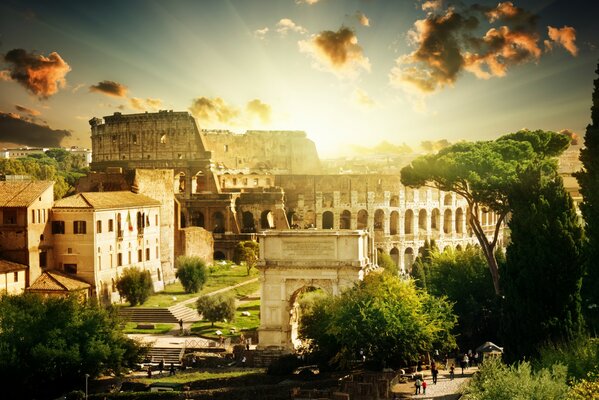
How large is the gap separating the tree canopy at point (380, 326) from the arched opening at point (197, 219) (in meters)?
44.7

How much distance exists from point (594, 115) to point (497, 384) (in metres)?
11.6

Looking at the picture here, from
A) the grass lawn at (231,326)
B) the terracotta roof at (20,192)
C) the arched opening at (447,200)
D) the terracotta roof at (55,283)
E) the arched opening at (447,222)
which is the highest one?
the terracotta roof at (20,192)

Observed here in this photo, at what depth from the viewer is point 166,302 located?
4866 cm

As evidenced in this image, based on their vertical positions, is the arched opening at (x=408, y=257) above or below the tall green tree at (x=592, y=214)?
below

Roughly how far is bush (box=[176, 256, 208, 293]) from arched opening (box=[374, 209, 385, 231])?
3490cm

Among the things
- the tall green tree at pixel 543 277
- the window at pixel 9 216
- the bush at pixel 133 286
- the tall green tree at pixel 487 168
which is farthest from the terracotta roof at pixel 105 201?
the tall green tree at pixel 543 277

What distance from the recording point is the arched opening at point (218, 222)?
77.2 metres

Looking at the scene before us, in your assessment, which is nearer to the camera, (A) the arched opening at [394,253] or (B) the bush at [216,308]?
(B) the bush at [216,308]

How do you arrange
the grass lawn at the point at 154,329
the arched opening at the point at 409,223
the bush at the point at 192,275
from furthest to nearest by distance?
the arched opening at the point at 409,223 < the bush at the point at 192,275 < the grass lawn at the point at 154,329

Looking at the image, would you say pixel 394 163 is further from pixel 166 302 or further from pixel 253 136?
pixel 166 302

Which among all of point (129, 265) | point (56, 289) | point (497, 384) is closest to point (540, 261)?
point (497, 384)

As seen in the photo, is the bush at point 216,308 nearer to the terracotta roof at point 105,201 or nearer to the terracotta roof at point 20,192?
the terracotta roof at point 105,201

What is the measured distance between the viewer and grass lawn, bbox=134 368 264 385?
32.4m

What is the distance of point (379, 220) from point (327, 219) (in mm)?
5287
